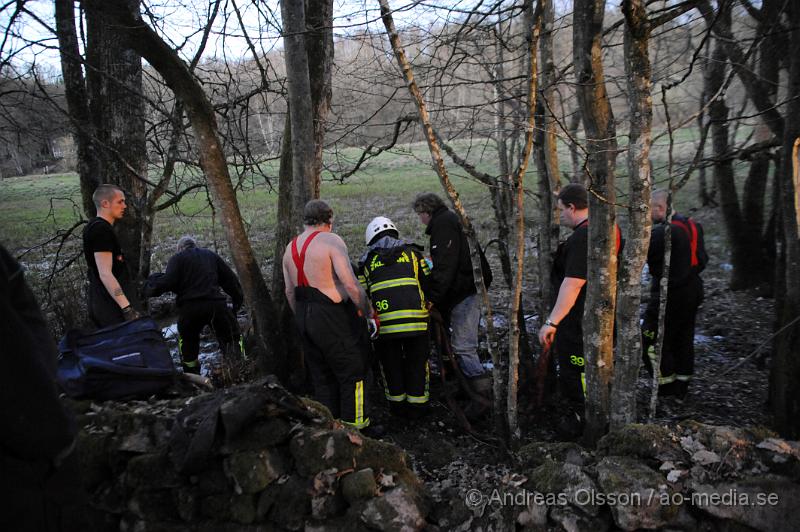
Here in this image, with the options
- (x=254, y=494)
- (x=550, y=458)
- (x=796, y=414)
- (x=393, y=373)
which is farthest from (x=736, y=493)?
(x=393, y=373)

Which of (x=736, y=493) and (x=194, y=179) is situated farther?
(x=194, y=179)

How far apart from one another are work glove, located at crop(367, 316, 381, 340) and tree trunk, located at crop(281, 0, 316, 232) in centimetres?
135

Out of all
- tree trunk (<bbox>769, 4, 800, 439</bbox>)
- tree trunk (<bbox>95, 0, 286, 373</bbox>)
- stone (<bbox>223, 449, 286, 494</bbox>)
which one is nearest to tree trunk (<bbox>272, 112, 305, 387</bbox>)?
tree trunk (<bbox>95, 0, 286, 373</bbox>)

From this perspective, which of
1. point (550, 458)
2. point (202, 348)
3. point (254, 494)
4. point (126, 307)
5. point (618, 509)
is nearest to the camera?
point (618, 509)

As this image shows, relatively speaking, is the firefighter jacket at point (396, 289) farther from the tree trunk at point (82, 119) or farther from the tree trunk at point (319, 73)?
the tree trunk at point (82, 119)

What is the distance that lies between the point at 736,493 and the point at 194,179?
773 centimetres

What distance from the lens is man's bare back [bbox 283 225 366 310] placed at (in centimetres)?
420

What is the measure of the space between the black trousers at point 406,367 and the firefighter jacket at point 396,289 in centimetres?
15

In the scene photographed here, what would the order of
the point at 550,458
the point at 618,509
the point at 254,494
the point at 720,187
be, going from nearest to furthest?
the point at 618,509, the point at 254,494, the point at 550,458, the point at 720,187

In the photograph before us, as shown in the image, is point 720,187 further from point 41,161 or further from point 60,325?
point 41,161

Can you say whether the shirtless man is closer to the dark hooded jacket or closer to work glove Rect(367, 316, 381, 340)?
work glove Rect(367, 316, 381, 340)

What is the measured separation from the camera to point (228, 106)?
656cm

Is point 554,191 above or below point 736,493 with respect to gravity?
above

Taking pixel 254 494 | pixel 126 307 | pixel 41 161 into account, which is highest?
pixel 41 161
